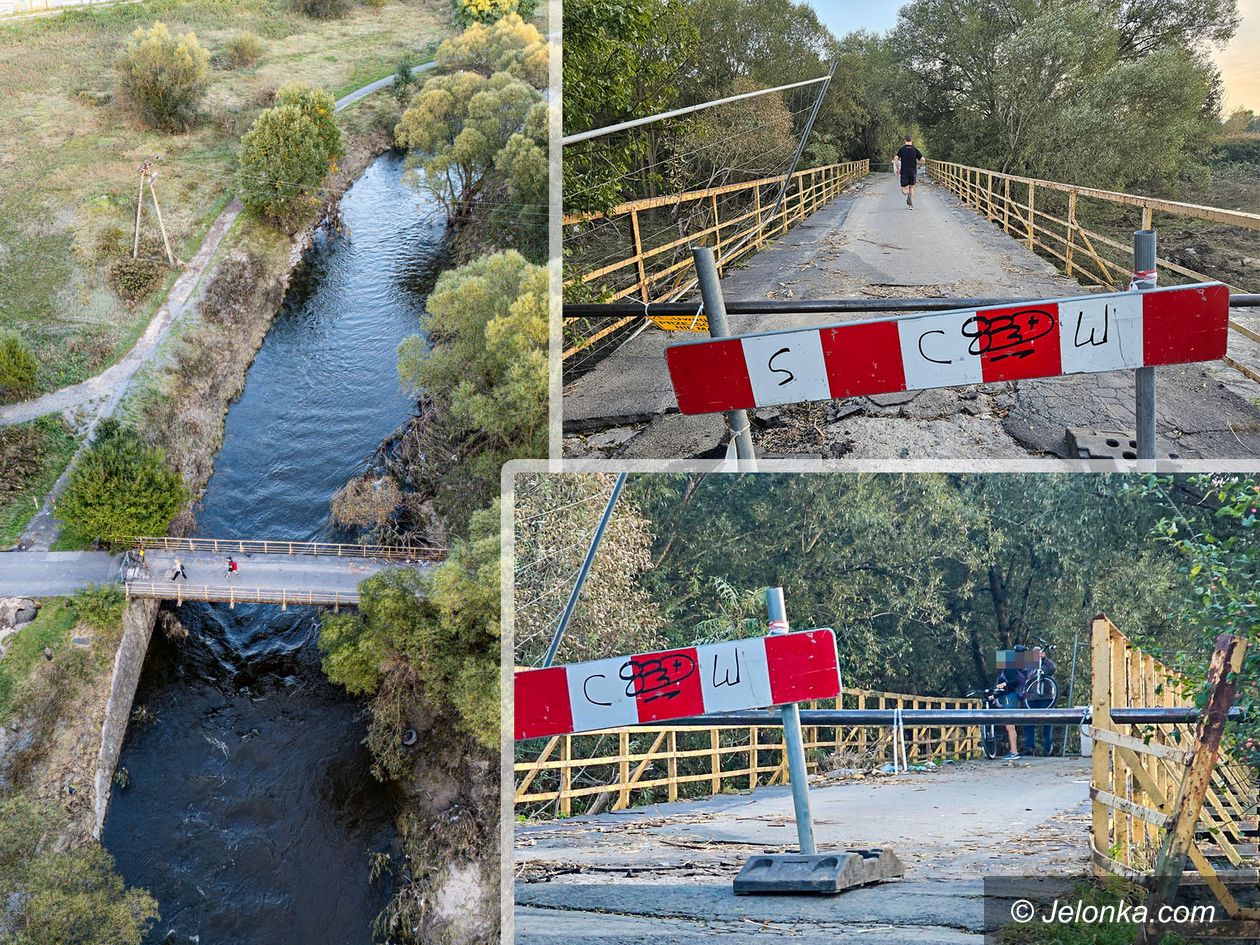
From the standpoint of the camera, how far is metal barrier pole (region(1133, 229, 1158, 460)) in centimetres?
260

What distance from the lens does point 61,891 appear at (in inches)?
500

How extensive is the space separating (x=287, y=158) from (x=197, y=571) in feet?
49.6

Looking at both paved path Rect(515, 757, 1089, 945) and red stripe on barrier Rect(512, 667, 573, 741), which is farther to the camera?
red stripe on barrier Rect(512, 667, 573, 741)

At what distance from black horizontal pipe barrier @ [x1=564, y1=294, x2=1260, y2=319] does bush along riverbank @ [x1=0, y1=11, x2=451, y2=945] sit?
12.3m

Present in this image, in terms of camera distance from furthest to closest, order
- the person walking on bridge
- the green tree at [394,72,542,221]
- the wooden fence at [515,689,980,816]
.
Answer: the green tree at [394,72,542,221] → the person walking on bridge → the wooden fence at [515,689,980,816]

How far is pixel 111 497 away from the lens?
58.2 feet

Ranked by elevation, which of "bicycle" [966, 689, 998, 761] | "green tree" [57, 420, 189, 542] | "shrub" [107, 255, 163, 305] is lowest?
"green tree" [57, 420, 189, 542]

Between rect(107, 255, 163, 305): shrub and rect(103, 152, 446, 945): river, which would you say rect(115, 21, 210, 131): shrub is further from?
rect(103, 152, 446, 945): river

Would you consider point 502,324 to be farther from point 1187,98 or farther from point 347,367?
point 1187,98

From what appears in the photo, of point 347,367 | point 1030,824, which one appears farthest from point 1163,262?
point 347,367

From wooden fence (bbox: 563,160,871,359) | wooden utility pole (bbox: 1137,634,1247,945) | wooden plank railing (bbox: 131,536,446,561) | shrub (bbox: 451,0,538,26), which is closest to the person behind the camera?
wooden utility pole (bbox: 1137,634,1247,945)

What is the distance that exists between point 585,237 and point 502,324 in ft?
42.3

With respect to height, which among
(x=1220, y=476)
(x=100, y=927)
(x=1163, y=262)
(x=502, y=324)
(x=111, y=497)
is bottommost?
(x=100, y=927)

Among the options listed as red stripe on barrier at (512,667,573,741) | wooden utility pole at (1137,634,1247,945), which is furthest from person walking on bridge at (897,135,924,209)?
red stripe on barrier at (512,667,573,741)
